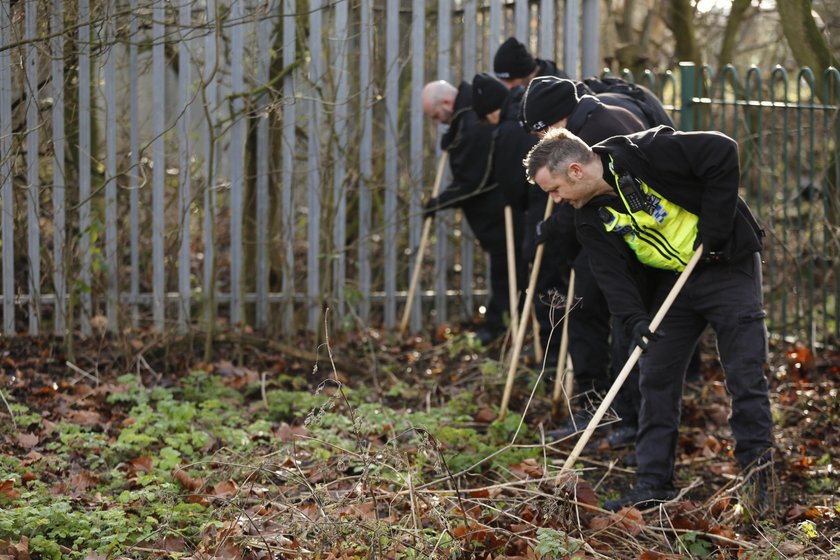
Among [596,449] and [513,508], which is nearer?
[513,508]

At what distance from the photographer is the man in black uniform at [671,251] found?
15.6ft

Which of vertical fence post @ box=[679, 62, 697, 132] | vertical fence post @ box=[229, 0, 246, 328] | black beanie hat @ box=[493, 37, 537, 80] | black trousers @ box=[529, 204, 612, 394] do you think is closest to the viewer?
black trousers @ box=[529, 204, 612, 394]

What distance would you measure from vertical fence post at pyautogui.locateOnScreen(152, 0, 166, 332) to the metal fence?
0.02m

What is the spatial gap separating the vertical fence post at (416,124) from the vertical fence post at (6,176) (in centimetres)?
273

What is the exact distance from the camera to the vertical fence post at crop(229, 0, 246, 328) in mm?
7504

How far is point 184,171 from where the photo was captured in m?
7.15

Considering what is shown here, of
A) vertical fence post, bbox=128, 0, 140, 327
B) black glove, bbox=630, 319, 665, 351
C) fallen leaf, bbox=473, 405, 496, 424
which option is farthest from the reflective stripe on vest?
vertical fence post, bbox=128, 0, 140, 327

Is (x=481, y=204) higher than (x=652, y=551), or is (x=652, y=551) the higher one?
(x=481, y=204)

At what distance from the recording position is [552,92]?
5699 mm

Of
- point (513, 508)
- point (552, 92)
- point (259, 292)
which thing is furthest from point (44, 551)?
point (259, 292)

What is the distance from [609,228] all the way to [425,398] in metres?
2.11

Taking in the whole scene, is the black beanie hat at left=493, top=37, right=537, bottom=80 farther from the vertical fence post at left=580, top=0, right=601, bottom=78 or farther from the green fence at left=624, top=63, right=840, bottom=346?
the vertical fence post at left=580, top=0, right=601, bottom=78

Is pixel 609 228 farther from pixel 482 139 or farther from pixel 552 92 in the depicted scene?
pixel 482 139

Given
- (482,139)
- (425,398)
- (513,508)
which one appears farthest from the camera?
(482,139)
